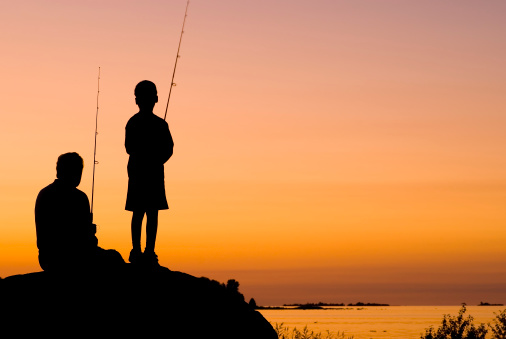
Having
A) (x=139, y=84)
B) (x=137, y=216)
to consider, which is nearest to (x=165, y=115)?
(x=139, y=84)

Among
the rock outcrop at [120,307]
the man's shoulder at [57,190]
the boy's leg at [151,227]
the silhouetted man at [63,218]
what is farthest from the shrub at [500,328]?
the man's shoulder at [57,190]

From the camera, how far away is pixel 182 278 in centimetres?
1135

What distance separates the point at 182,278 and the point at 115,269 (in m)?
1.01

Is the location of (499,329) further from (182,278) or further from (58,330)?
(58,330)

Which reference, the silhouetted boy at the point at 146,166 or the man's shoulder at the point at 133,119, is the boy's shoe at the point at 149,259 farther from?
the man's shoulder at the point at 133,119

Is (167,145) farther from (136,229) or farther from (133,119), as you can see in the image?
(136,229)

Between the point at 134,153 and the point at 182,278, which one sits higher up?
the point at 134,153

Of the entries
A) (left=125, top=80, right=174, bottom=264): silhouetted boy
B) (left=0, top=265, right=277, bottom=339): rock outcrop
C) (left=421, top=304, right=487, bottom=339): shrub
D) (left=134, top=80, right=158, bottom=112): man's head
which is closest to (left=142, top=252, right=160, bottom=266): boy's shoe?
(left=125, top=80, right=174, bottom=264): silhouetted boy

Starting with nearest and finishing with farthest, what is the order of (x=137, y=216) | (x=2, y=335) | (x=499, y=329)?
1. (x=2, y=335)
2. (x=137, y=216)
3. (x=499, y=329)

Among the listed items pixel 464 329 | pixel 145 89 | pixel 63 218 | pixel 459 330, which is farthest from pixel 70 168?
pixel 464 329

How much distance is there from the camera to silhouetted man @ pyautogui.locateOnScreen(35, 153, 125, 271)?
1010 cm

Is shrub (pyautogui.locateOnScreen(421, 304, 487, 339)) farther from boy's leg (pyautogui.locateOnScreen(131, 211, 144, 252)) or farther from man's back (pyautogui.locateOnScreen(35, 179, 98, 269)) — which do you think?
man's back (pyautogui.locateOnScreen(35, 179, 98, 269))

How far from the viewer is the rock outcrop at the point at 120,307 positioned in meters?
10.1

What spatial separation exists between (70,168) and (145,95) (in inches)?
64.1
